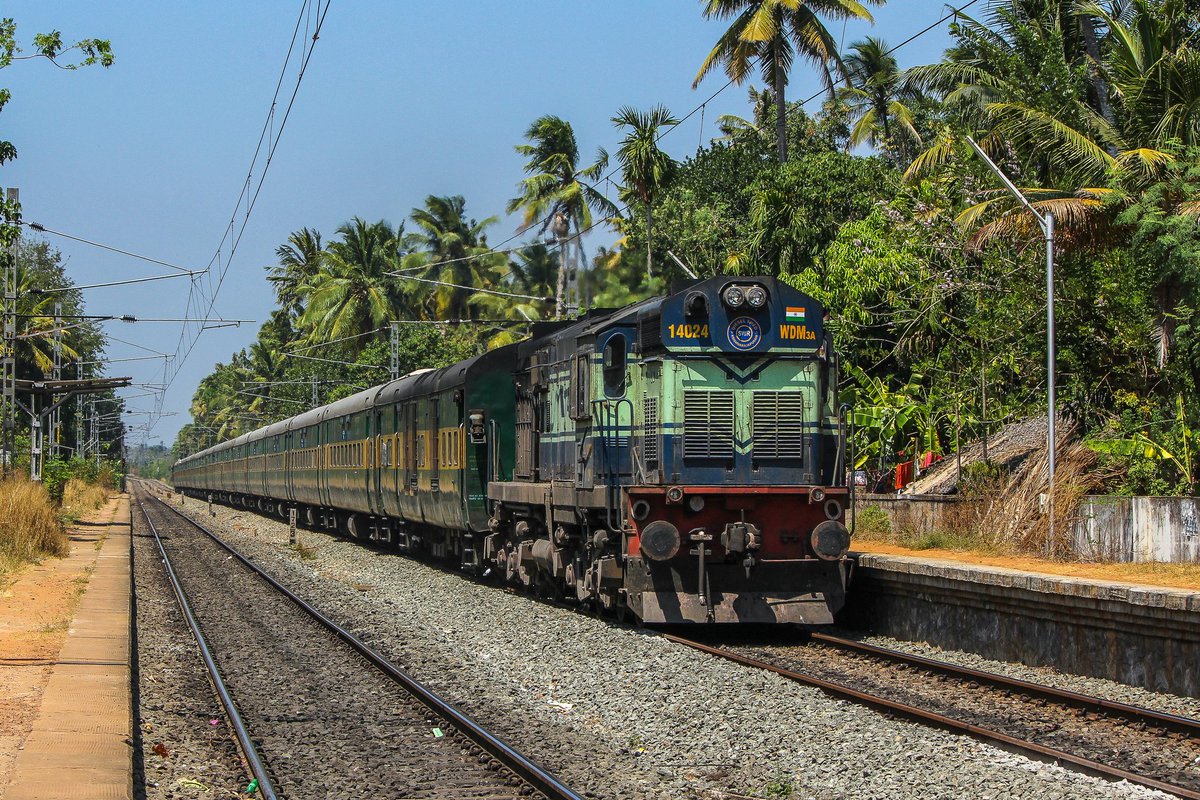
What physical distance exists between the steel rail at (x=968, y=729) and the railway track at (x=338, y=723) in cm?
291

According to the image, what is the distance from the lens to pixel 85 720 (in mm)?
9031

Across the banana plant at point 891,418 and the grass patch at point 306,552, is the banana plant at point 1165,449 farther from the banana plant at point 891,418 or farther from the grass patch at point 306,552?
the grass patch at point 306,552

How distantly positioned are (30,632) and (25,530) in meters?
11.1

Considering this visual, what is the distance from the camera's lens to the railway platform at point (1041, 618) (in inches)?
406

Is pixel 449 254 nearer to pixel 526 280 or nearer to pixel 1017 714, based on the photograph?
pixel 526 280

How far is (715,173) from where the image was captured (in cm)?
5047

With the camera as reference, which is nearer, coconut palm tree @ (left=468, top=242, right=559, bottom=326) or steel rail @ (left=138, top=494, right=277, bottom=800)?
steel rail @ (left=138, top=494, right=277, bottom=800)

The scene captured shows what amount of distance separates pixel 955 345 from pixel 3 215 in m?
18.5

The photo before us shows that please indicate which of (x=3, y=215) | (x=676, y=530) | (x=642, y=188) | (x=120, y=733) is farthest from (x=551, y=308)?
(x=120, y=733)

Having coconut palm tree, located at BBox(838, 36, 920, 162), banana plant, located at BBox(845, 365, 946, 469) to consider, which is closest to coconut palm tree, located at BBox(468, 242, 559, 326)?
coconut palm tree, located at BBox(838, 36, 920, 162)

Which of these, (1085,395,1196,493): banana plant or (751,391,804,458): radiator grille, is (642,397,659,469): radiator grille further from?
(1085,395,1196,493): banana plant

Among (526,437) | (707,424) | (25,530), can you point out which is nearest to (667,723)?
(707,424)

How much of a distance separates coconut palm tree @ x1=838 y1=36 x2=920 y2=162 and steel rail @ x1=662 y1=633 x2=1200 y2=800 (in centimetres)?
3820

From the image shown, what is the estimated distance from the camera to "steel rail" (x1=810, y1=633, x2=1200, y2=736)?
8.73m
